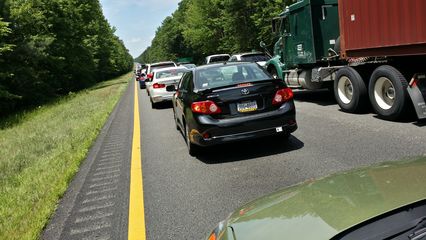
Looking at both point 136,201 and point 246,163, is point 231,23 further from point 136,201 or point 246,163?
point 136,201

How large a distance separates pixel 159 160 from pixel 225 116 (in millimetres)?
1530

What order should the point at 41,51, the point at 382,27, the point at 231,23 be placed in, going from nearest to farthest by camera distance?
1. the point at 382,27
2. the point at 41,51
3. the point at 231,23

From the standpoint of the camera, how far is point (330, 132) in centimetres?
930

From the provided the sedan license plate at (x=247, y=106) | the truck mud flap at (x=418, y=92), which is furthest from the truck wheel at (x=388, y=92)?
the sedan license plate at (x=247, y=106)

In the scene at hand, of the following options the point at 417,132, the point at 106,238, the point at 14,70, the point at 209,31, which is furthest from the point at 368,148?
the point at 209,31

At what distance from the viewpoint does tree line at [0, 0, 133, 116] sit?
27859mm

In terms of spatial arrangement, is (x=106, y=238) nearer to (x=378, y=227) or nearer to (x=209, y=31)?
(x=378, y=227)

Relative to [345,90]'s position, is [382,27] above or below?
above

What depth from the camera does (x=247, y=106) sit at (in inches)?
304

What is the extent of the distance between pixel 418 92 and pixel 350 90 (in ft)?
8.96

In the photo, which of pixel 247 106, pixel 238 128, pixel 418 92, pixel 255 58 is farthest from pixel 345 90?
pixel 255 58

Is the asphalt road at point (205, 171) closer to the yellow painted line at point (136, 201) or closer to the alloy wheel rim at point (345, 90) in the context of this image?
the yellow painted line at point (136, 201)

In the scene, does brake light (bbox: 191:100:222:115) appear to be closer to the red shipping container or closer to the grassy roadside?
the grassy roadside

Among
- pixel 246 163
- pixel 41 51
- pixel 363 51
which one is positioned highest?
pixel 41 51
